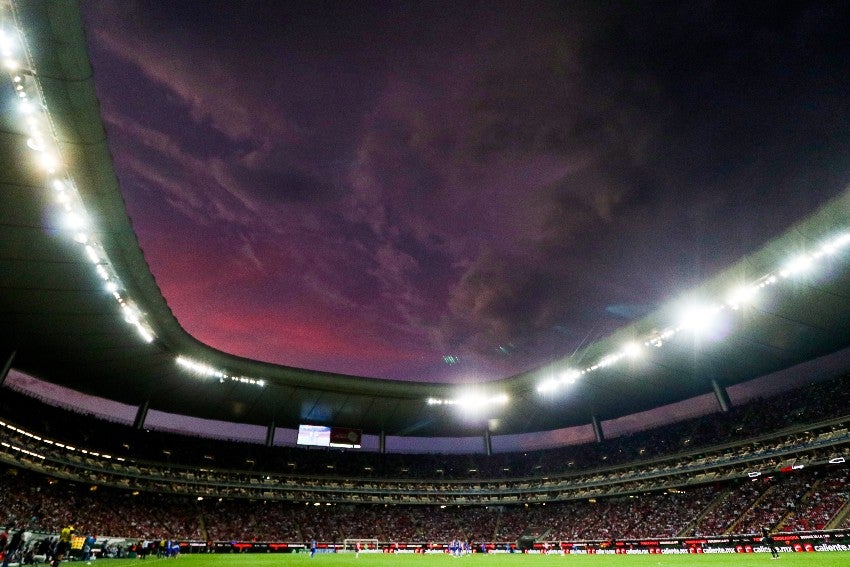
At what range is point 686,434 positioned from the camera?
47.7 m

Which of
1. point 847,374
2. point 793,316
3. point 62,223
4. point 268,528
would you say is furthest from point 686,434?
point 62,223

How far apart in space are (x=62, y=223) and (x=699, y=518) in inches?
1957

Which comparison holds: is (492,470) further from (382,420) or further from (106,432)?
(106,432)

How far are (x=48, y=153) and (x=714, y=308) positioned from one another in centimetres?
3940

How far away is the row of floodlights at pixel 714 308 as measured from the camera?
25641 millimetres

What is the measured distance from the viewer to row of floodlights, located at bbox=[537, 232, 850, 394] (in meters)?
25.6

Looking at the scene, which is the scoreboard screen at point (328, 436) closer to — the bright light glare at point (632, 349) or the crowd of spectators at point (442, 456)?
the crowd of spectators at point (442, 456)

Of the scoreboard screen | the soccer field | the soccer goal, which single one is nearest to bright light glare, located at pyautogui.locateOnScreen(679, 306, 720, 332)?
the soccer field

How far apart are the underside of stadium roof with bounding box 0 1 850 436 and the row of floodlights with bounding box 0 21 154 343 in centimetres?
11

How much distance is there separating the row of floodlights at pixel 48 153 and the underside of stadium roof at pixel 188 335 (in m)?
0.11

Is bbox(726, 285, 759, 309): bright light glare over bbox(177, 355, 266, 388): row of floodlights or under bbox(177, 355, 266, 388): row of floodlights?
under

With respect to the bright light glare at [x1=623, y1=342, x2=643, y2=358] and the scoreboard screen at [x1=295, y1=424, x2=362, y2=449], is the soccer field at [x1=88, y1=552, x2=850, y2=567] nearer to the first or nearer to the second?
the bright light glare at [x1=623, y1=342, x2=643, y2=358]

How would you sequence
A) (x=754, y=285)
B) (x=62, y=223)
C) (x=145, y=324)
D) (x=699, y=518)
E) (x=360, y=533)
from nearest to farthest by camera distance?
(x=62, y=223)
(x=754, y=285)
(x=145, y=324)
(x=699, y=518)
(x=360, y=533)

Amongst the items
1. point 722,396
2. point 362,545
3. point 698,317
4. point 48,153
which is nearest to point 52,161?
point 48,153
